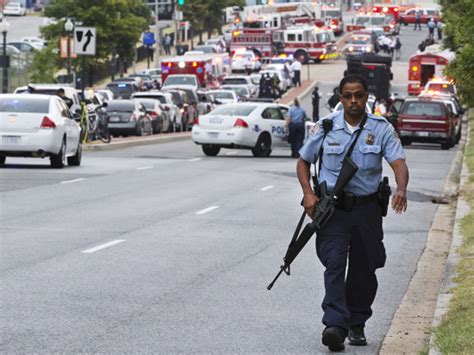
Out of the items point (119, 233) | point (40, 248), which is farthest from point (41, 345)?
point (119, 233)

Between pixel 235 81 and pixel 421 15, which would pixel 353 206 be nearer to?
pixel 235 81

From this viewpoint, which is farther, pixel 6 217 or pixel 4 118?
pixel 4 118

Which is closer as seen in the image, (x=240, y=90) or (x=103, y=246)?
(x=103, y=246)

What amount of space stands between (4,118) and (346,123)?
21.1 metres

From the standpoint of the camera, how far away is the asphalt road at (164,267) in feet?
33.4

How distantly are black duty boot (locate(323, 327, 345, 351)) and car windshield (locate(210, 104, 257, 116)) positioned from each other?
30378mm

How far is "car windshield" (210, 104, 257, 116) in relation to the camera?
40031 millimetres

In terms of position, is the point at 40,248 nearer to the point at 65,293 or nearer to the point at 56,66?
the point at 65,293

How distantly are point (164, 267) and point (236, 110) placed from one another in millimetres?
26277

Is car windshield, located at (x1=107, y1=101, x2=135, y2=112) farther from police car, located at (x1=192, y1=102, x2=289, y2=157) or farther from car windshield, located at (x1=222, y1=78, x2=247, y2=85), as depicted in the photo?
car windshield, located at (x1=222, y1=78, x2=247, y2=85)

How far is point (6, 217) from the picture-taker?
19062 mm

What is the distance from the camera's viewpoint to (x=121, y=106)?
51375 millimetres

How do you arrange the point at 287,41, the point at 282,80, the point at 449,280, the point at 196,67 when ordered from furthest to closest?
the point at 287,41, the point at 282,80, the point at 196,67, the point at 449,280

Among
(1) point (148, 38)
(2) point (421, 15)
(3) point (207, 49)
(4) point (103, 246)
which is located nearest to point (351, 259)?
(4) point (103, 246)
